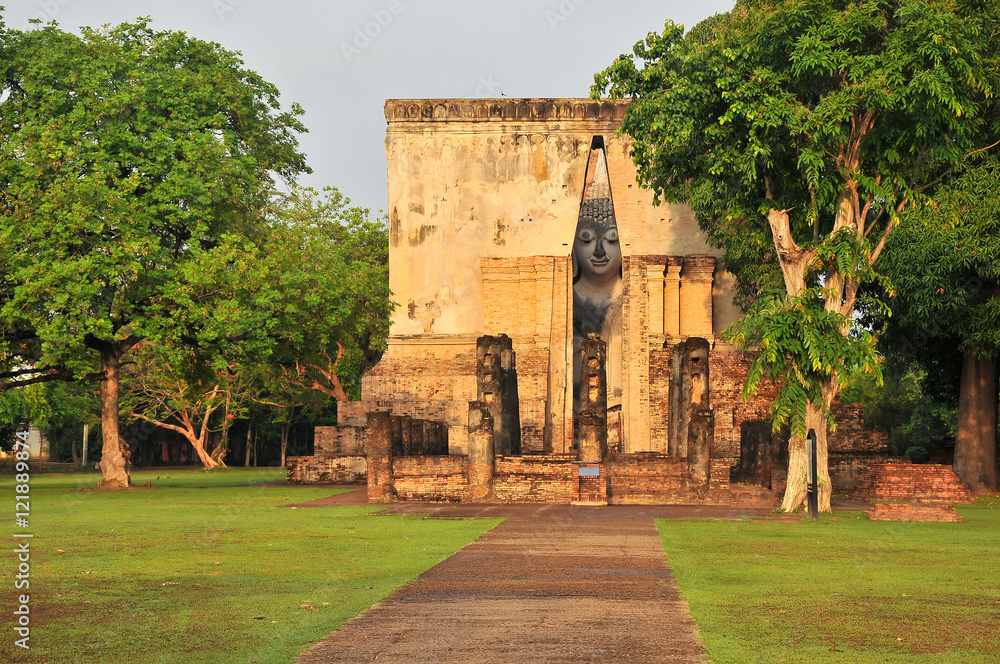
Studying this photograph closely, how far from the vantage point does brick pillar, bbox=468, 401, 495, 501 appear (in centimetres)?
2012

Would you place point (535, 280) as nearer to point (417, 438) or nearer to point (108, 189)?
point (417, 438)

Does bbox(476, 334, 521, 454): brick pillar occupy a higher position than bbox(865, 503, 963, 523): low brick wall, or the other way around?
bbox(476, 334, 521, 454): brick pillar

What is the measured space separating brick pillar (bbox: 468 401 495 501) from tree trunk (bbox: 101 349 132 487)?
9.81m

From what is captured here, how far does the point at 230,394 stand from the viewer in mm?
42781

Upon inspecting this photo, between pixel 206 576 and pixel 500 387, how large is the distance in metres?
15.0

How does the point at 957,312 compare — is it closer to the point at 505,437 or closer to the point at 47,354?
the point at 505,437

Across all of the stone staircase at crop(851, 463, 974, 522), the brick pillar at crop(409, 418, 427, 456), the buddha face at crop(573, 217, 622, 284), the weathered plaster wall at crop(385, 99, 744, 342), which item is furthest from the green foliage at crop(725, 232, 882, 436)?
the buddha face at crop(573, 217, 622, 284)

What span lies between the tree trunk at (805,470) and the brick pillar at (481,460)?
5092 millimetres

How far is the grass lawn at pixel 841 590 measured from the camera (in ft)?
22.8

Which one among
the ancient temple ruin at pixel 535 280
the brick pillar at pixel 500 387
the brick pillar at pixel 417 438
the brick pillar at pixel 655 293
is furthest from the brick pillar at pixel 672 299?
the brick pillar at pixel 417 438

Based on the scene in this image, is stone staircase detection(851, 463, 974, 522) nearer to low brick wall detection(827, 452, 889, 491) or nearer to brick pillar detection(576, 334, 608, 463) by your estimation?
low brick wall detection(827, 452, 889, 491)

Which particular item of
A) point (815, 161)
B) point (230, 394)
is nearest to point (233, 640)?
point (815, 161)

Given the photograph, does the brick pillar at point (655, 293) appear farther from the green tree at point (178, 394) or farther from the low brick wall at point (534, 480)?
the green tree at point (178, 394)

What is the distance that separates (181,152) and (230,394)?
60.0ft
